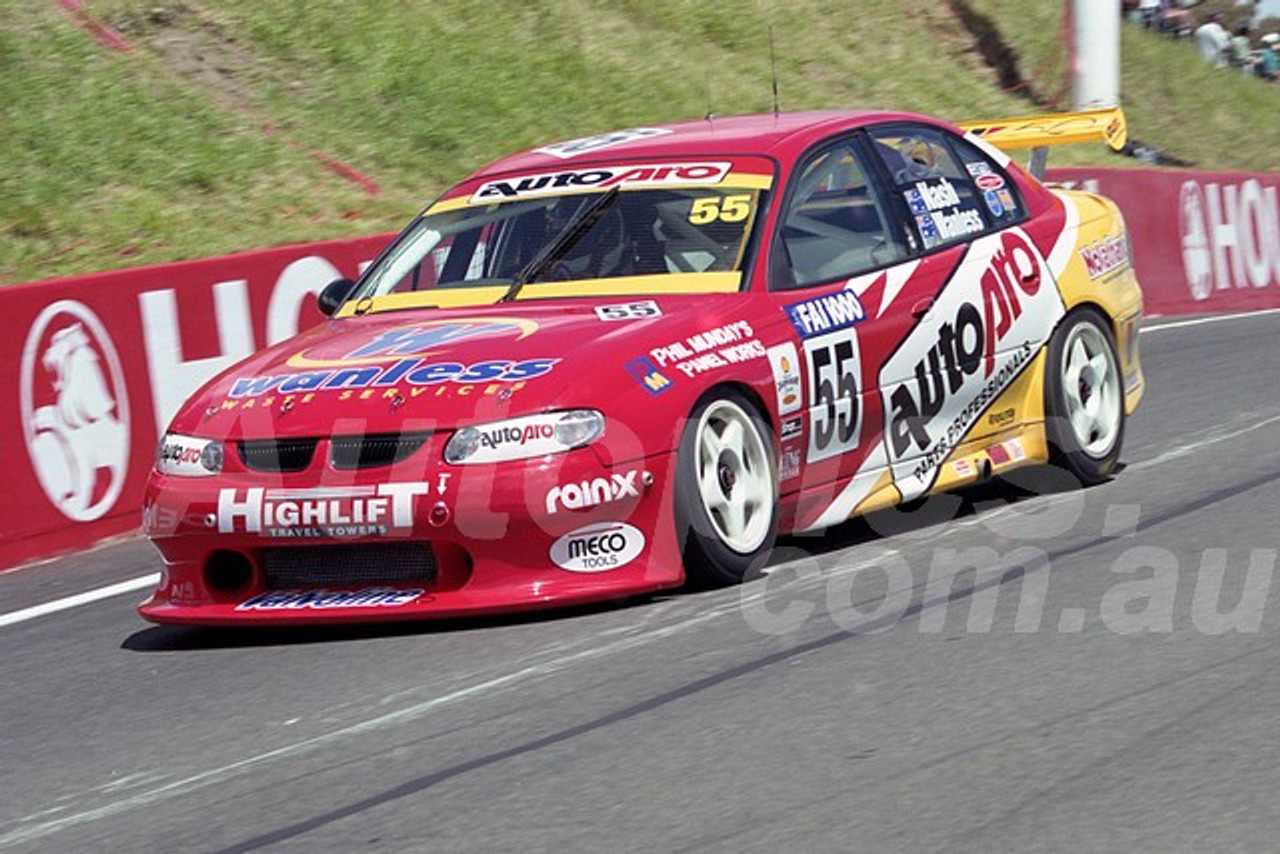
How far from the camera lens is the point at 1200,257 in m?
18.4

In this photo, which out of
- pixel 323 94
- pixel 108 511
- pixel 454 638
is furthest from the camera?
pixel 323 94

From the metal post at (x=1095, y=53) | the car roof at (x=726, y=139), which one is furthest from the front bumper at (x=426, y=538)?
the metal post at (x=1095, y=53)

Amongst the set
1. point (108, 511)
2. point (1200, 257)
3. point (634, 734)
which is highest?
point (634, 734)

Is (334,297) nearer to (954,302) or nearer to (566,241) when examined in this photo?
(566,241)

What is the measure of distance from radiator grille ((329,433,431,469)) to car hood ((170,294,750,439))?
0.09ft

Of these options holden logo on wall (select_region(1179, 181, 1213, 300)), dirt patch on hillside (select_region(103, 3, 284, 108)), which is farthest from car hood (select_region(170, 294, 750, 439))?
holden logo on wall (select_region(1179, 181, 1213, 300))

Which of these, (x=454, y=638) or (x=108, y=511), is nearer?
(x=454, y=638)

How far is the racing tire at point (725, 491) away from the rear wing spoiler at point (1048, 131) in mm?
2737

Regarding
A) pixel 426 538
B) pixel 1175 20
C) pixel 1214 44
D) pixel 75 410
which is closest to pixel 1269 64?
pixel 1214 44

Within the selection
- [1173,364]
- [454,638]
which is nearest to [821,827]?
[454,638]

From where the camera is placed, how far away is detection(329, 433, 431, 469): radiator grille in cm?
624

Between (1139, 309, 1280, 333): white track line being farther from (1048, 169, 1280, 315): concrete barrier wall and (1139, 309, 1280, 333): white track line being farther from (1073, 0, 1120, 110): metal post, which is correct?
(1073, 0, 1120, 110): metal post

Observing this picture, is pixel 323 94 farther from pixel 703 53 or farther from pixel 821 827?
pixel 821 827

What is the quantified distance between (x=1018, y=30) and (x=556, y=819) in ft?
88.4
